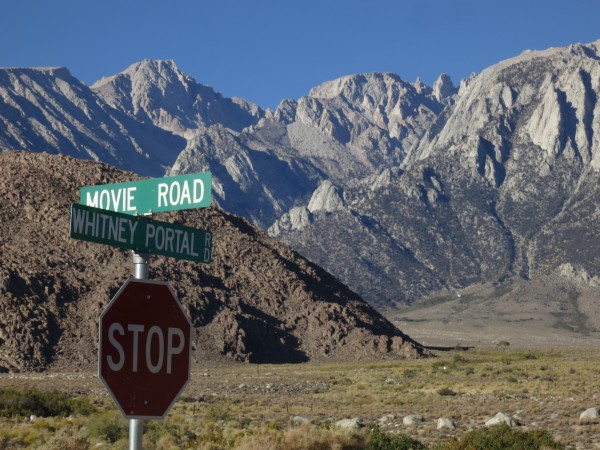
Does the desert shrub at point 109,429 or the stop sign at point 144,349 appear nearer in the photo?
the stop sign at point 144,349

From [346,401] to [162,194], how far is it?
43.1 meters

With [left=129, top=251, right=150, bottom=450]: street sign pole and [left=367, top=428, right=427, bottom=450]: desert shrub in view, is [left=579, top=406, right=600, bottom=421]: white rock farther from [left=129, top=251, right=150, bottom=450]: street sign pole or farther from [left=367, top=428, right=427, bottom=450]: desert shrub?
[left=129, top=251, right=150, bottom=450]: street sign pole

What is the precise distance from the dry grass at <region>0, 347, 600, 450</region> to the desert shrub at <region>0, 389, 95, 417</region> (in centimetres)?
279

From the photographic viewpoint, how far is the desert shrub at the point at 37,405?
3781 cm

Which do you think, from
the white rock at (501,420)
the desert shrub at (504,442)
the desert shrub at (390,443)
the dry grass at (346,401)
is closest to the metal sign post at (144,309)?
the dry grass at (346,401)

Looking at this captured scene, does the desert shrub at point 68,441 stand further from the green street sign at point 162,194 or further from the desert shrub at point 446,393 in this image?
the desert shrub at point 446,393

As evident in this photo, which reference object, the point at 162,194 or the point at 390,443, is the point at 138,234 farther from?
the point at 390,443

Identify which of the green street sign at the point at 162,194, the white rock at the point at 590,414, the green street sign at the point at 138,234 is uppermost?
the green street sign at the point at 162,194

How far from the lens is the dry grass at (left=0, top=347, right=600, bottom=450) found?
27338mm

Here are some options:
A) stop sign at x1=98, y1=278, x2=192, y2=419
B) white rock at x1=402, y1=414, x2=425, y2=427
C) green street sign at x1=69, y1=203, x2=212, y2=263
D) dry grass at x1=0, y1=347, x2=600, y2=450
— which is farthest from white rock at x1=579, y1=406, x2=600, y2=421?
stop sign at x1=98, y1=278, x2=192, y2=419

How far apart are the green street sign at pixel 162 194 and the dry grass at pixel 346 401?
35.4 feet

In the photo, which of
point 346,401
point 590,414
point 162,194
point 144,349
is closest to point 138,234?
point 162,194

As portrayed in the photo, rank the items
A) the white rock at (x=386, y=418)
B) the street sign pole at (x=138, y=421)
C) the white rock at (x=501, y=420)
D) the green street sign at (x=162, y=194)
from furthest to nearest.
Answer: the white rock at (x=386, y=418)
the white rock at (x=501, y=420)
the green street sign at (x=162, y=194)
the street sign pole at (x=138, y=421)

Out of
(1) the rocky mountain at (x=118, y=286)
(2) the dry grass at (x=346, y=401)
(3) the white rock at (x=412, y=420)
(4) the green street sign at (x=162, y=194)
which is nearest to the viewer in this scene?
(4) the green street sign at (x=162, y=194)
